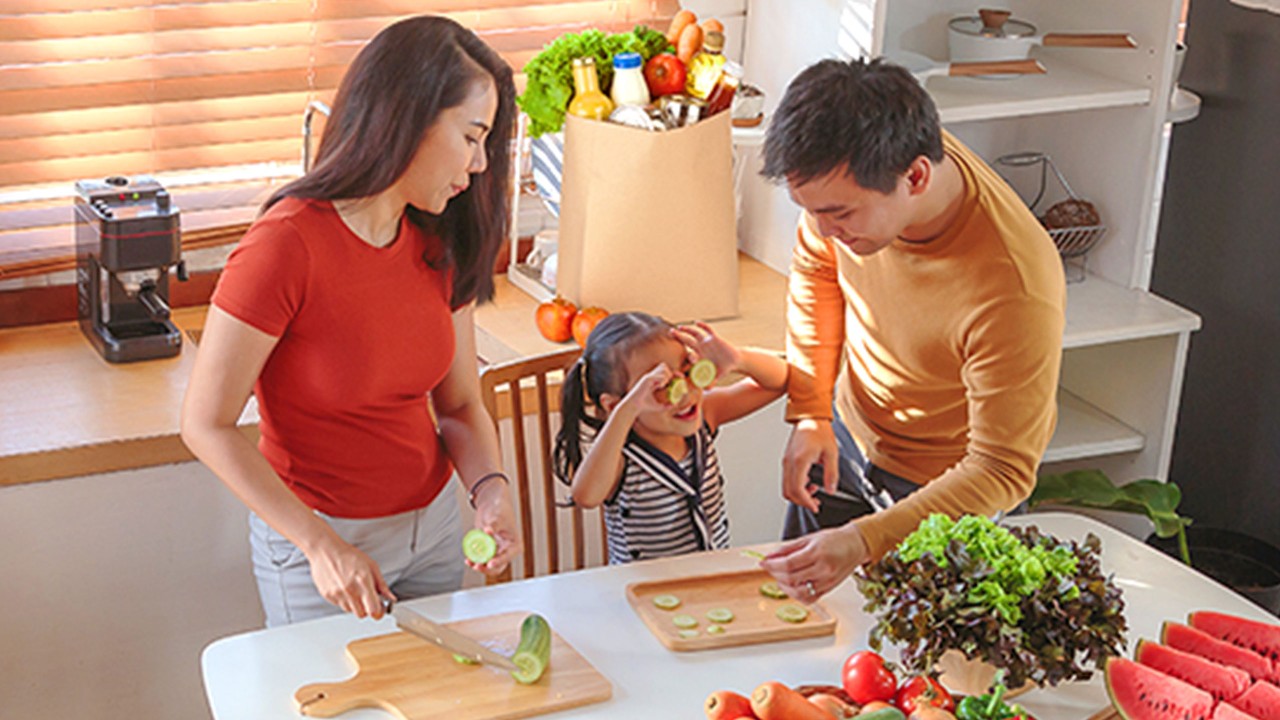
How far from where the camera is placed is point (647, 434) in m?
2.18

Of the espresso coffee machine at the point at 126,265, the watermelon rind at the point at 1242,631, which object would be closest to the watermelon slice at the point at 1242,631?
the watermelon rind at the point at 1242,631

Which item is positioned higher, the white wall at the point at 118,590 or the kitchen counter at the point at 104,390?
the kitchen counter at the point at 104,390

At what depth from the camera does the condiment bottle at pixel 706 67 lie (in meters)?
2.76

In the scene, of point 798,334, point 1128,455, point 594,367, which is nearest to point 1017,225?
point 798,334

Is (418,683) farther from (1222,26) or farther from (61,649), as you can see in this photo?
(1222,26)

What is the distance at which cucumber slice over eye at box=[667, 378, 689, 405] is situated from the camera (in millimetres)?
2070

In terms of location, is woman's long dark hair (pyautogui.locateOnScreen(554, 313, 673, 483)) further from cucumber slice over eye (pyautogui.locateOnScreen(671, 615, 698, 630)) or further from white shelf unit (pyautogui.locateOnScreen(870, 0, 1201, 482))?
white shelf unit (pyautogui.locateOnScreen(870, 0, 1201, 482))

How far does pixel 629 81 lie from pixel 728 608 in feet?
3.83

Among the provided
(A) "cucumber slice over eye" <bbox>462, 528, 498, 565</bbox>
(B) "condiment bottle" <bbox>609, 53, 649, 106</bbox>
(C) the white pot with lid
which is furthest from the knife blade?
(C) the white pot with lid

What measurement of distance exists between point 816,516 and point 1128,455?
0.99m

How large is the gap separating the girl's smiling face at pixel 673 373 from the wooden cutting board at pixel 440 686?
44 centimetres

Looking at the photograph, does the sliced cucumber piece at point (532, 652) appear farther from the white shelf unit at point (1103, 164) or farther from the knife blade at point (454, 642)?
the white shelf unit at point (1103, 164)

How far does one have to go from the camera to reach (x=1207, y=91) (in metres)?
3.30

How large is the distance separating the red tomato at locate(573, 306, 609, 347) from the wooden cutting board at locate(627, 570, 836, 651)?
33.0 inches
